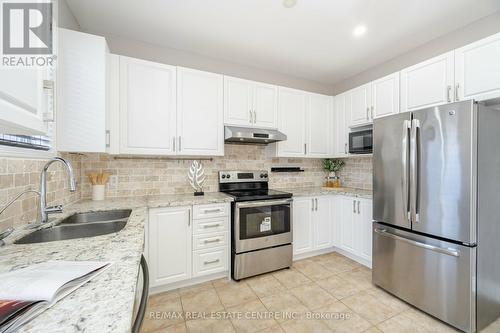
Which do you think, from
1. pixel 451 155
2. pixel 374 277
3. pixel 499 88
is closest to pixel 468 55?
pixel 499 88

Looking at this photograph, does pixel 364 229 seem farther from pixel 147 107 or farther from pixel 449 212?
pixel 147 107

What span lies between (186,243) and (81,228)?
999mm

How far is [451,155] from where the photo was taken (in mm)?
1703

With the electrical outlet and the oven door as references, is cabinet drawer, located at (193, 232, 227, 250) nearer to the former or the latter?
the oven door

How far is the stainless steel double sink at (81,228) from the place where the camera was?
1224 mm

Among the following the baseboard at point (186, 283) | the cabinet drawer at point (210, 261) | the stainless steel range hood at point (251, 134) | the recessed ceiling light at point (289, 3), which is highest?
the recessed ceiling light at point (289, 3)

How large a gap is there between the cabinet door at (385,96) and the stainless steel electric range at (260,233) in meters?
1.53

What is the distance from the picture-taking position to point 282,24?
7.19 ft

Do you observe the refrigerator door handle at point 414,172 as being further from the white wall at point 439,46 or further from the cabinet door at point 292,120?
the cabinet door at point 292,120

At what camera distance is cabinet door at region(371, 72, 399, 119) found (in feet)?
8.29

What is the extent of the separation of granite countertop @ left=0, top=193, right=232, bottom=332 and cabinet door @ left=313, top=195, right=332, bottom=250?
2277 mm

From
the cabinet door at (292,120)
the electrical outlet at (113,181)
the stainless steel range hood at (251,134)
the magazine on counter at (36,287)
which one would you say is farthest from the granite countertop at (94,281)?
the cabinet door at (292,120)

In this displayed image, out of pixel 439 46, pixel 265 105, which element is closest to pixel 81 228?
pixel 265 105

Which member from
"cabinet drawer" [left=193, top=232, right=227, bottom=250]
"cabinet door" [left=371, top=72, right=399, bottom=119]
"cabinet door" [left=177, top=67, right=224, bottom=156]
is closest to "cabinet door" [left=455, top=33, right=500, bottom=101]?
"cabinet door" [left=371, top=72, right=399, bottom=119]
